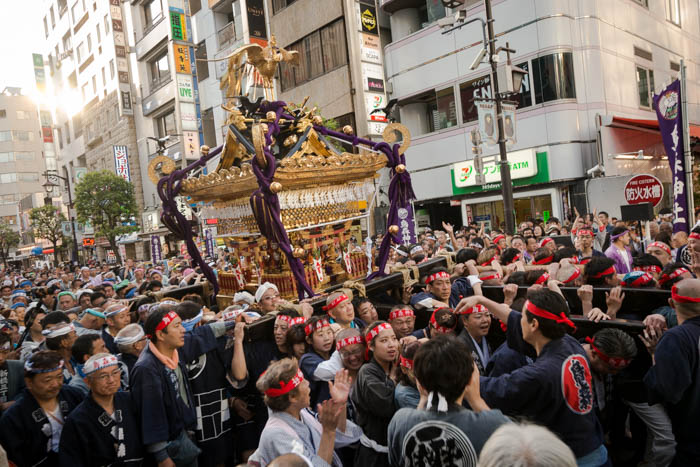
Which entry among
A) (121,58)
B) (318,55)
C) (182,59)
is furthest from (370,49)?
(121,58)

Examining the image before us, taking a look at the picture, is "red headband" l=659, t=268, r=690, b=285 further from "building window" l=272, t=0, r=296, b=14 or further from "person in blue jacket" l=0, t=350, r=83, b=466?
Answer: "building window" l=272, t=0, r=296, b=14

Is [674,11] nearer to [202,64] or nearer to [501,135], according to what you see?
[501,135]

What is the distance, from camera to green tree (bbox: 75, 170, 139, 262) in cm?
2166

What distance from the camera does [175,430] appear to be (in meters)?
2.82

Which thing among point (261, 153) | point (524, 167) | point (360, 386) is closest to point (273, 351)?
point (360, 386)

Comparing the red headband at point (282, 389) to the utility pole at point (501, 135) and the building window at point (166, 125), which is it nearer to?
the utility pole at point (501, 135)

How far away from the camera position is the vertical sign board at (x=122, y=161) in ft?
86.0

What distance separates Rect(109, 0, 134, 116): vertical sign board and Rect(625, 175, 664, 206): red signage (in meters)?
27.3

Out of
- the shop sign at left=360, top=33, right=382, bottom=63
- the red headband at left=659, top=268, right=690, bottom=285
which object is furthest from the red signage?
the shop sign at left=360, top=33, right=382, bottom=63

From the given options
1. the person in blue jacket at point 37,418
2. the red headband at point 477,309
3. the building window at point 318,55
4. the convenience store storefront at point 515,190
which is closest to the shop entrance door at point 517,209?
the convenience store storefront at point 515,190

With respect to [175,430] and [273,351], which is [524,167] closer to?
[273,351]

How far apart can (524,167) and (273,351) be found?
40.4 feet

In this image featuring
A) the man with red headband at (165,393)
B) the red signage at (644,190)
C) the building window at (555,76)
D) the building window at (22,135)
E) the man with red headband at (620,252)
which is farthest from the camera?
the building window at (22,135)

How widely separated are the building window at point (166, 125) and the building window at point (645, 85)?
71.1 ft
